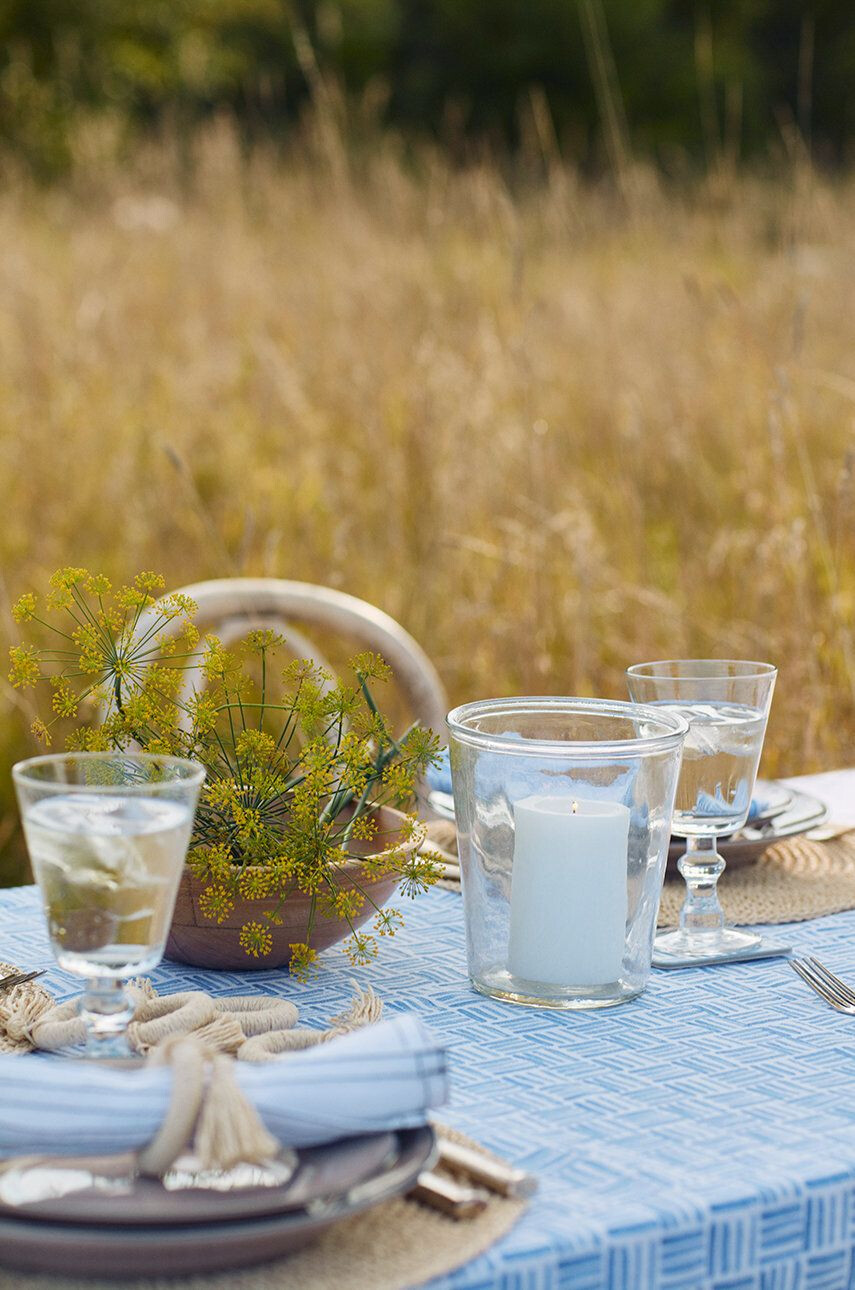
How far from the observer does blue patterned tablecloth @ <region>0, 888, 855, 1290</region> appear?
56cm

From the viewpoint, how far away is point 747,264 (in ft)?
12.7

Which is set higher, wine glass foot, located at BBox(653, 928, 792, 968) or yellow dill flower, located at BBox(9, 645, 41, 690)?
yellow dill flower, located at BBox(9, 645, 41, 690)

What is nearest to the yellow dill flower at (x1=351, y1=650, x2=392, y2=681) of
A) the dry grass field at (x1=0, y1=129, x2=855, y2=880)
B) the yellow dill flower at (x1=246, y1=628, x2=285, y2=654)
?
the yellow dill flower at (x1=246, y1=628, x2=285, y2=654)

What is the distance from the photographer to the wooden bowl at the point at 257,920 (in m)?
0.81

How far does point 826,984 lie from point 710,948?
8 cm

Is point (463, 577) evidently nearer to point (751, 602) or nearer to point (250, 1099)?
point (751, 602)

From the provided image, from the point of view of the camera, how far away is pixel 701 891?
35.7 inches

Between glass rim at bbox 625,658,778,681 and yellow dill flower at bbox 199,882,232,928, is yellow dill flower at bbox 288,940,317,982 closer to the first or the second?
yellow dill flower at bbox 199,882,232,928

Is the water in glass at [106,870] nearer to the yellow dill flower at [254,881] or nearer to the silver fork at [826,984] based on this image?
the yellow dill flower at [254,881]

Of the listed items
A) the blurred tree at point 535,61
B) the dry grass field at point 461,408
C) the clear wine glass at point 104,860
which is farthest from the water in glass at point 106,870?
the blurred tree at point 535,61

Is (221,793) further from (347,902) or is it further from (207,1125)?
(207,1125)

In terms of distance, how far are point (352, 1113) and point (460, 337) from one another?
268 centimetres

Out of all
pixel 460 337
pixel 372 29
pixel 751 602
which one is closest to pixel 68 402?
pixel 460 337

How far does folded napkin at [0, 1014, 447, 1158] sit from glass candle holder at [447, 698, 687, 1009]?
215 mm
